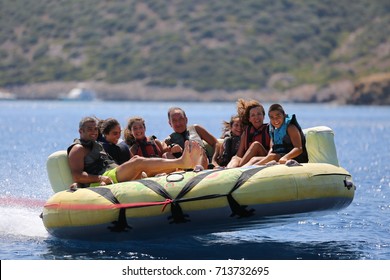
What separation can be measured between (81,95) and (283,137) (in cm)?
8646

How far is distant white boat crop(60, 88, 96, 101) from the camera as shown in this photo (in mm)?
96188

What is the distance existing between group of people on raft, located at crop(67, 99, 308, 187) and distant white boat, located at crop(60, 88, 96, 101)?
85473 millimetres

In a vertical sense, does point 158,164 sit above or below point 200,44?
below

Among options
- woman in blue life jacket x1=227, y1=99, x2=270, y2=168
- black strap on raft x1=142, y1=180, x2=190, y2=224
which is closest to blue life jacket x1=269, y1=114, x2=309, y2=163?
woman in blue life jacket x1=227, y1=99, x2=270, y2=168

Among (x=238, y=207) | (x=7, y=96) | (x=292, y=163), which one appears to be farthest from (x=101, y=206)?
(x=7, y=96)

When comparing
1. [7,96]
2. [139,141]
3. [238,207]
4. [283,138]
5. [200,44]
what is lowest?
[238,207]

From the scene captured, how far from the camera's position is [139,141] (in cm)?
1098

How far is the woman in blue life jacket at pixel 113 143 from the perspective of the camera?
35.4 feet

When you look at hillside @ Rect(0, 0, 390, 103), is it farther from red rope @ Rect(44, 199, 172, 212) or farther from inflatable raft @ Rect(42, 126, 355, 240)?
red rope @ Rect(44, 199, 172, 212)

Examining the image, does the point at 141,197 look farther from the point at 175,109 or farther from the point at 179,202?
the point at 175,109

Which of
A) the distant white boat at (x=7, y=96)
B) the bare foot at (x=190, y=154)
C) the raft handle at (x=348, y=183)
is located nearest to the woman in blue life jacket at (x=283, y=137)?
the raft handle at (x=348, y=183)

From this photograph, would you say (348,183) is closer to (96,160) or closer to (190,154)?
(190,154)

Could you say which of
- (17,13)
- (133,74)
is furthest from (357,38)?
(17,13)

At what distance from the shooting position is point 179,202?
9.80 metres
